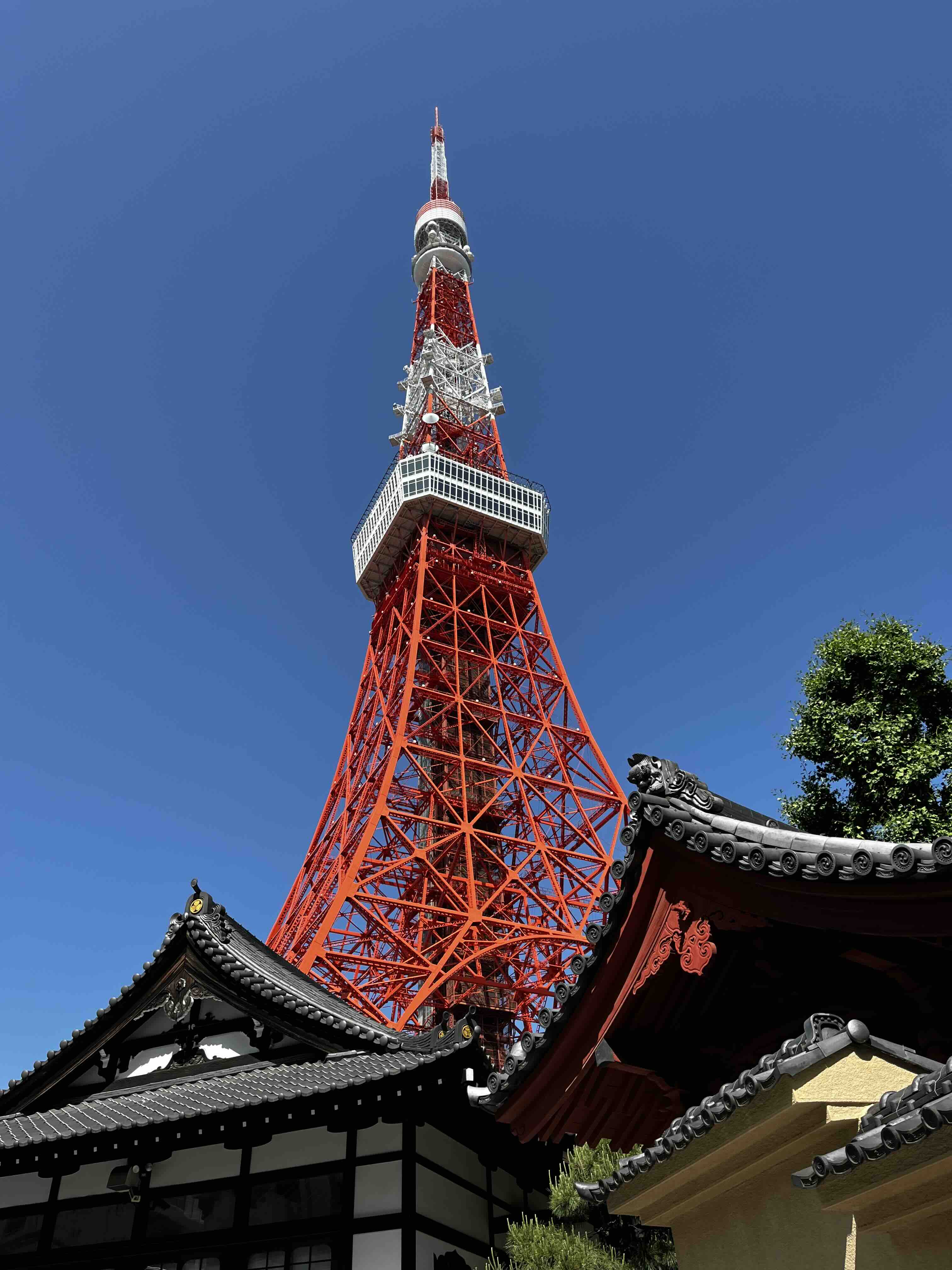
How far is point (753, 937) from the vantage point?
172 inches

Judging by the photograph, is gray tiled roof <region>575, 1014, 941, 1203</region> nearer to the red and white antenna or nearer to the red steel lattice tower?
A: the red steel lattice tower

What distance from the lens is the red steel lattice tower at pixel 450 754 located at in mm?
20719

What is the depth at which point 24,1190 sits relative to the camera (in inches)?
297

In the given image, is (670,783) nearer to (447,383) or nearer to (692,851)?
(692,851)

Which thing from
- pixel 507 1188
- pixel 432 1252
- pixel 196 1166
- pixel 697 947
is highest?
pixel 697 947

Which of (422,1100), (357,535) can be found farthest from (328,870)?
(422,1100)

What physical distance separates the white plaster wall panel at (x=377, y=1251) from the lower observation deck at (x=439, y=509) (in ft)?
80.7

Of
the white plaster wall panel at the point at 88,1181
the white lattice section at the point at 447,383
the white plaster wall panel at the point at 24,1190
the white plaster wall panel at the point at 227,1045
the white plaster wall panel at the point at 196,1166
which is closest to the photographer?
the white plaster wall panel at the point at 196,1166

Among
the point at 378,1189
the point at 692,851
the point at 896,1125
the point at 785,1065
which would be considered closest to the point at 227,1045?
the point at 378,1189

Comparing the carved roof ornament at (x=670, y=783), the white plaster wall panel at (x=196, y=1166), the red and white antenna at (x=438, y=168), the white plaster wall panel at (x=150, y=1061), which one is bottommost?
the white plaster wall panel at (x=196, y=1166)

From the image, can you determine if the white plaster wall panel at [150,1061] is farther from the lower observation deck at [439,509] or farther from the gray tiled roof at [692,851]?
the lower observation deck at [439,509]

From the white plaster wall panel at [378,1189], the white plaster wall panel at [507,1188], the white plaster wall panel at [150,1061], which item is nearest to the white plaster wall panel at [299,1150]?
the white plaster wall panel at [378,1189]

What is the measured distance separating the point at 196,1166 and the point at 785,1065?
574 centimetres

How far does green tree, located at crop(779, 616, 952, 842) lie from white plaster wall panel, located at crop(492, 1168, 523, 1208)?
496 cm
